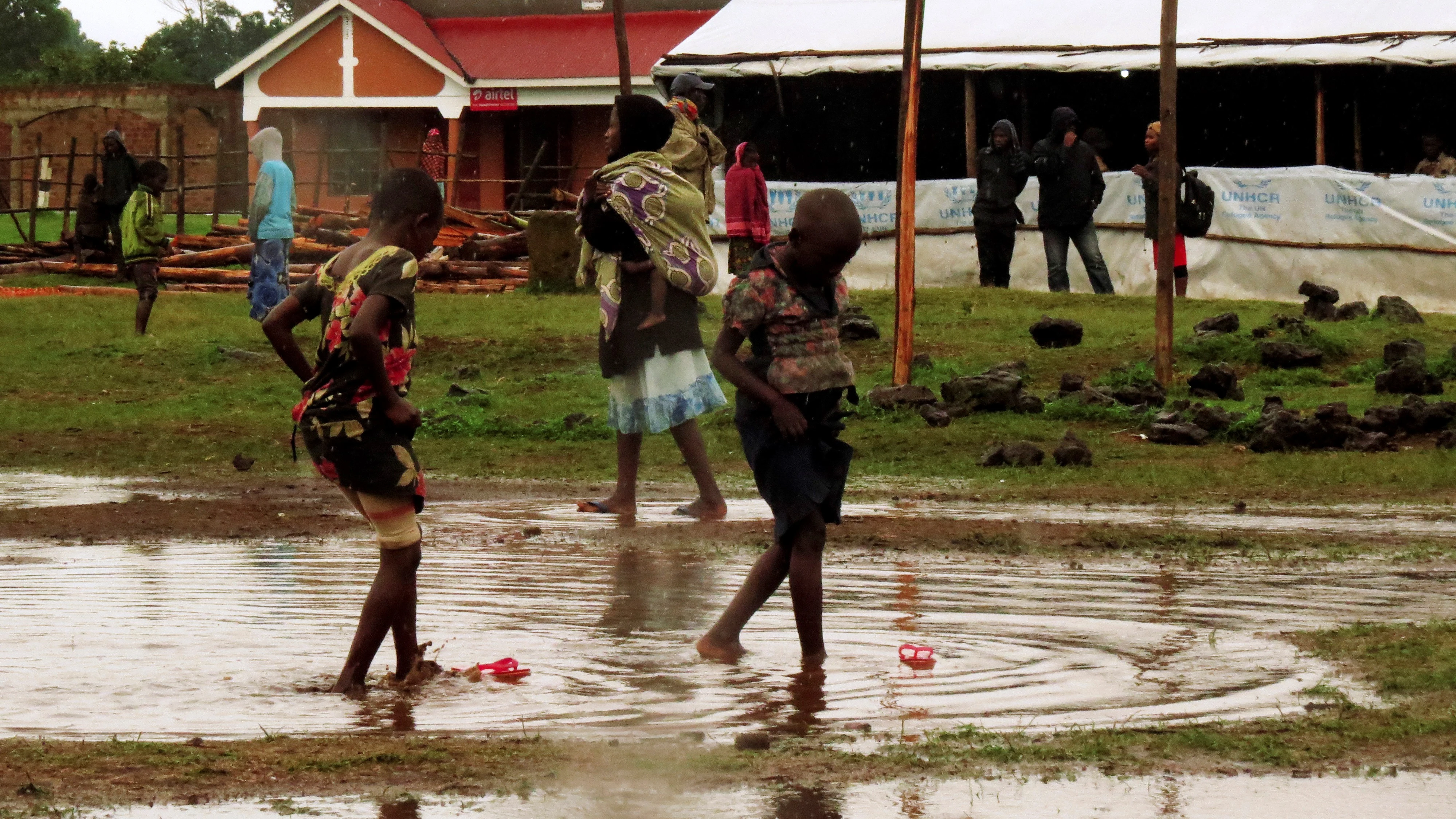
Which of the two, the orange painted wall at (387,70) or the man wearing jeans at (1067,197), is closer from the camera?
the man wearing jeans at (1067,197)

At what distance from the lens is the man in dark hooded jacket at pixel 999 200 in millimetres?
20250

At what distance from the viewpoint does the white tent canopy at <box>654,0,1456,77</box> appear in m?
20.5

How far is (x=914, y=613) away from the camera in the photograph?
6730 mm

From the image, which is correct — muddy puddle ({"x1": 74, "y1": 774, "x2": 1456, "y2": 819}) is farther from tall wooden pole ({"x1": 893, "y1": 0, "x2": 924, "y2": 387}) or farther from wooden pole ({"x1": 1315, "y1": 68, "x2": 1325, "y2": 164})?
wooden pole ({"x1": 1315, "y1": 68, "x2": 1325, "y2": 164})

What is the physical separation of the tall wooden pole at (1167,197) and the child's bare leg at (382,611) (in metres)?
8.79

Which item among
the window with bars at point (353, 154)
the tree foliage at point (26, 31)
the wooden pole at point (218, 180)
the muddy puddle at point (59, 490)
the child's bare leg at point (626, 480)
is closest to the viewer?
the child's bare leg at point (626, 480)

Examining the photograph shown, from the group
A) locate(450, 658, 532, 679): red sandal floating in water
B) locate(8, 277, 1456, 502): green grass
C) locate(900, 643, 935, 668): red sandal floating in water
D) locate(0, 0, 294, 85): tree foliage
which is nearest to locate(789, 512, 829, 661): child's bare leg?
locate(900, 643, 935, 668): red sandal floating in water

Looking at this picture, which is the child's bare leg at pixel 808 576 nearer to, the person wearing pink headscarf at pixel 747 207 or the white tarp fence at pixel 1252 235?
the person wearing pink headscarf at pixel 747 207

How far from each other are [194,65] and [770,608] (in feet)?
211

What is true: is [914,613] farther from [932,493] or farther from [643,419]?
[932,493]

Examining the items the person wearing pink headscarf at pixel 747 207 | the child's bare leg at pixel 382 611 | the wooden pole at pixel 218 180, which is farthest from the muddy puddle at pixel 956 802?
the wooden pole at pixel 218 180

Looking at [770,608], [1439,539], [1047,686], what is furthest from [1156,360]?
[1047,686]

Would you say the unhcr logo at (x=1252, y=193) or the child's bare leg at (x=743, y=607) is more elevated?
the unhcr logo at (x=1252, y=193)

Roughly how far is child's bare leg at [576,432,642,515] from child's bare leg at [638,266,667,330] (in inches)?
24.1
